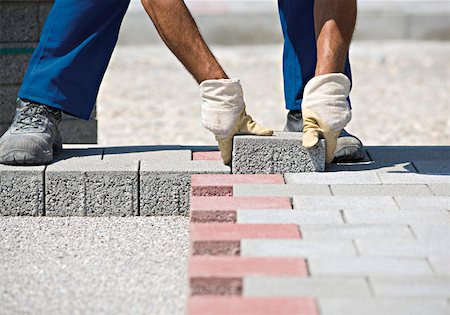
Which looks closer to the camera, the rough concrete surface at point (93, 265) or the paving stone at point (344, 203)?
the rough concrete surface at point (93, 265)

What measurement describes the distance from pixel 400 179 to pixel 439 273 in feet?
2.83

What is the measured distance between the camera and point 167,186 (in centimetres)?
324

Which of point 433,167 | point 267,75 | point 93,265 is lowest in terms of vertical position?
point 267,75

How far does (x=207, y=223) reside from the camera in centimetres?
273

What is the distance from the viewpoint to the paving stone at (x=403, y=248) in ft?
8.00

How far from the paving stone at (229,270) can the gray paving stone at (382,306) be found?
20cm

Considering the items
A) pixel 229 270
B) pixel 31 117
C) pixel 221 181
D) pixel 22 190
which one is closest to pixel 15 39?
pixel 31 117

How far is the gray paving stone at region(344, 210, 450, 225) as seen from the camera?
2.71 m

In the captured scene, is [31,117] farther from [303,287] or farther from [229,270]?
[303,287]

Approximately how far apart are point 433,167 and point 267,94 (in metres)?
3.61

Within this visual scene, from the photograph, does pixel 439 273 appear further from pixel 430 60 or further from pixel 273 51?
pixel 273 51

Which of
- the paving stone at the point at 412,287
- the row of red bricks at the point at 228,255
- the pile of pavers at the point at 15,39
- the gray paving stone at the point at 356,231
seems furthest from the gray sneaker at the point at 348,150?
the pile of pavers at the point at 15,39

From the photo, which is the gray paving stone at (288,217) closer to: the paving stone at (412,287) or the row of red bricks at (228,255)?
the row of red bricks at (228,255)

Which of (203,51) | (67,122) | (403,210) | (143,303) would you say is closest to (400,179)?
(403,210)
